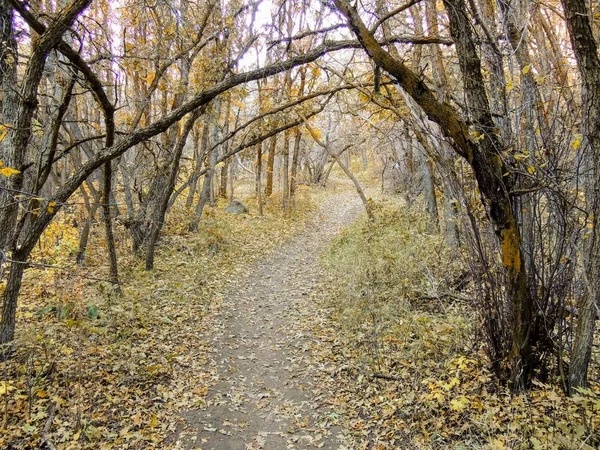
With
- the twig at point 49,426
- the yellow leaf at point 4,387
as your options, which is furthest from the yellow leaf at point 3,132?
the twig at point 49,426

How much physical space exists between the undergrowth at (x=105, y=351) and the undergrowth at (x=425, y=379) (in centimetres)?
224

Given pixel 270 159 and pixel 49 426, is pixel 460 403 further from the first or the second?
pixel 270 159

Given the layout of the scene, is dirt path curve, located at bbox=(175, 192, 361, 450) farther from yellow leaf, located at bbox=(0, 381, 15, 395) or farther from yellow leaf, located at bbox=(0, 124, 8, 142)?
yellow leaf, located at bbox=(0, 124, 8, 142)

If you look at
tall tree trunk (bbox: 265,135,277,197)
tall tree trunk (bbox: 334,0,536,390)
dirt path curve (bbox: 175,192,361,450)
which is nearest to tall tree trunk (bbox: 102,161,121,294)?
dirt path curve (bbox: 175,192,361,450)

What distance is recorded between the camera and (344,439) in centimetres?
436

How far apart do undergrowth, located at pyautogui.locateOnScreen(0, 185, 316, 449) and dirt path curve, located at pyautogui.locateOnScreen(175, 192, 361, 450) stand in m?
0.33

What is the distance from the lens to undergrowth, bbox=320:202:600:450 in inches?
140

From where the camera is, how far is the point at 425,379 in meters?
4.73

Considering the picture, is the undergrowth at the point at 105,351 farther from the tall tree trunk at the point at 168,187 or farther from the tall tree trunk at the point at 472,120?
the tall tree trunk at the point at 472,120

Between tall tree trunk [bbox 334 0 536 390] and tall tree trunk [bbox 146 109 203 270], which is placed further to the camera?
tall tree trunk [bbox 146 109 203 270]

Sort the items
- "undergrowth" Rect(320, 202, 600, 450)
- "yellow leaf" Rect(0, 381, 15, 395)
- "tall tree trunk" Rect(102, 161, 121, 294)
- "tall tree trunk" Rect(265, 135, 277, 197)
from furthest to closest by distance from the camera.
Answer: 1. "tall tree trunk" Rect(265, 135, 277, 197)
2. "tall tree trunk" Rect(102, 161, 121, 294)
3. "yellow leaf" Rect(0, 381, 15, 395)
4. "undergrowth" Rect(320, 202, 600, 450)

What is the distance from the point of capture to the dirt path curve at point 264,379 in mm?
4479

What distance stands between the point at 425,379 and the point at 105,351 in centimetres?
445

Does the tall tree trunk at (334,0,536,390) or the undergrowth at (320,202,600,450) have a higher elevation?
the tall tree trunk at (334,0,536,390)
